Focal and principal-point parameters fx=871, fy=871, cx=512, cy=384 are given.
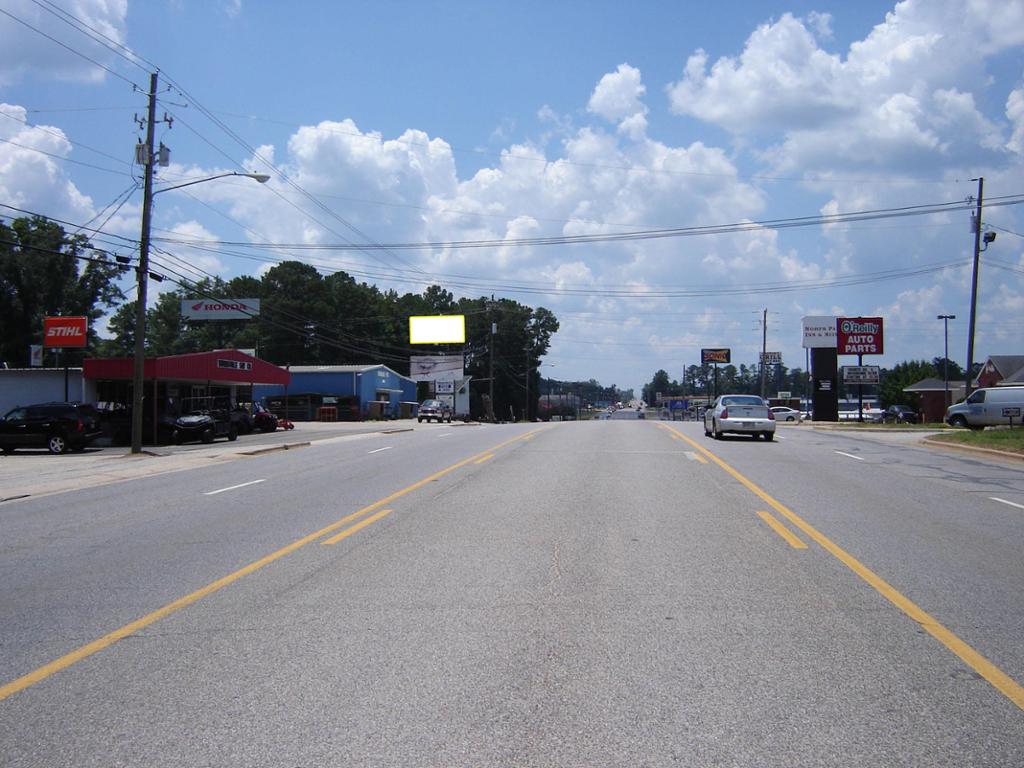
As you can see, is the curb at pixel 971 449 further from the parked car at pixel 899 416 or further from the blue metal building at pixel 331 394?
the blue metal building at pixel 331 394

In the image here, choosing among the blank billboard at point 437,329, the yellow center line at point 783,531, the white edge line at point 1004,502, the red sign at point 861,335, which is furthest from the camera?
the blank billboard at point 437,329

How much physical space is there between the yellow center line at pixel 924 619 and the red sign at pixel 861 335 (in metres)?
53.1

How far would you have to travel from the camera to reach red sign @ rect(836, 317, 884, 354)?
61.3 meters

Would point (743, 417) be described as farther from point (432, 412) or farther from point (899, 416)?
point (899, 416)

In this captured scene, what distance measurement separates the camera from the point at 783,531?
10773mm

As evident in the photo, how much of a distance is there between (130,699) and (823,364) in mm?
60603

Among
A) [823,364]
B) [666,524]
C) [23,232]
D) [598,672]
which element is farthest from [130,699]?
[23,232]

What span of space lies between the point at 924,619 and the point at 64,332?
2008 inches

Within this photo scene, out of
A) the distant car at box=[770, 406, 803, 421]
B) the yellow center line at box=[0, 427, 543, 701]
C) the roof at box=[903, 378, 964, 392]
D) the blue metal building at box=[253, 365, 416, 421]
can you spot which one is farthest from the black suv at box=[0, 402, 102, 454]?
the roof at box=[903, 378, 964, 392]

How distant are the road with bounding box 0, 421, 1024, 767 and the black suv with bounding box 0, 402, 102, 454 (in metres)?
19.5

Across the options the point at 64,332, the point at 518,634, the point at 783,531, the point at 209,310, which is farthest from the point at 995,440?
the point at 209,310

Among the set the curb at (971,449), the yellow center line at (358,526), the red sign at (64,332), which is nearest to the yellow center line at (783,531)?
the yellow center line at (358,526)

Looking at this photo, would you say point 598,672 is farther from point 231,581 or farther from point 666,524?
point 666,524

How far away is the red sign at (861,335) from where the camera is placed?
61281 mm
